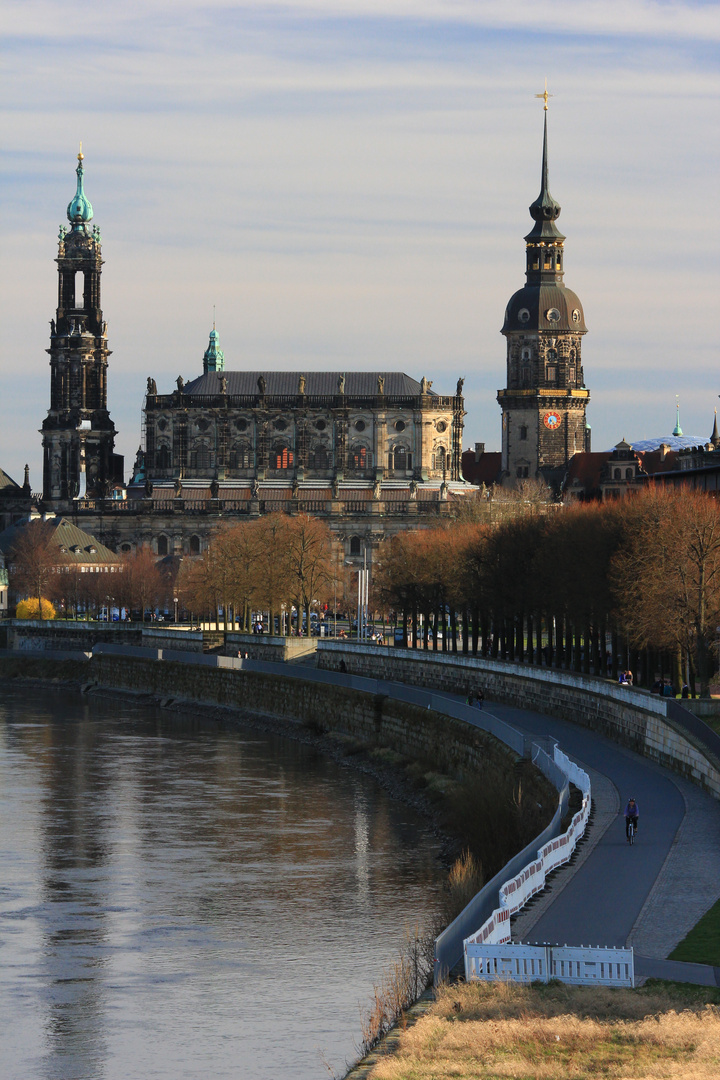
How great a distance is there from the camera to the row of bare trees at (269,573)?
4542 inches

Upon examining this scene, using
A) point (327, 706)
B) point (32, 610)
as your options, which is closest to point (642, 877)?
point (327, 706)

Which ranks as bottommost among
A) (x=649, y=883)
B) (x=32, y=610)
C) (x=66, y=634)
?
(x=649, y=883)

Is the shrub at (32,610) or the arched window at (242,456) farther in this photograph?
the arched window at (242,456)

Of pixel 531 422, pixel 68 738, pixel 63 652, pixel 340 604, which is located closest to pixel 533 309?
pixel 531 422

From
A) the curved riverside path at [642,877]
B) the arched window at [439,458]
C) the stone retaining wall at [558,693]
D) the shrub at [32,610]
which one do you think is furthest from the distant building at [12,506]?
the curved riverside path at [642,877]

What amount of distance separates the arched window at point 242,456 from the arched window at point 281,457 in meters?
1.97

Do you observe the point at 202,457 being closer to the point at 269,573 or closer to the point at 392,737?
the point at 269,573

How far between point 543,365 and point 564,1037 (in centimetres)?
14533

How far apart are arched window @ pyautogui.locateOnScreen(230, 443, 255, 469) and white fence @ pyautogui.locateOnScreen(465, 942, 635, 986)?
485 ft

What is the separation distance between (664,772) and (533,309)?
125047mm

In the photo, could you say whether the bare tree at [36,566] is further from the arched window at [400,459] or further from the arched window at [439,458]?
the arched window at [439,458]

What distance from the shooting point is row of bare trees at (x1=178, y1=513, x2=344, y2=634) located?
379 feet

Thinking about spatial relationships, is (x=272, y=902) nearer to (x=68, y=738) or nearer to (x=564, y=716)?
(x=564, y=716)

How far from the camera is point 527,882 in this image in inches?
1097
